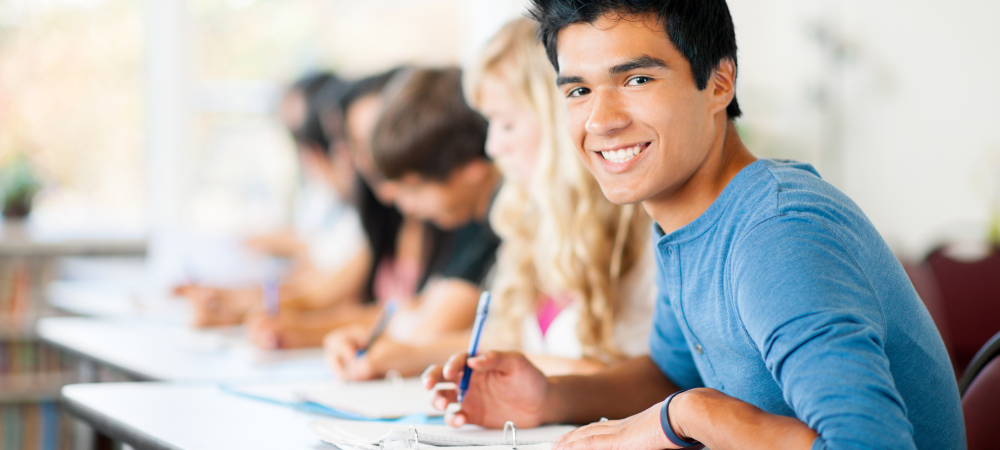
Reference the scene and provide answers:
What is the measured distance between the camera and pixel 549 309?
5.50 ft

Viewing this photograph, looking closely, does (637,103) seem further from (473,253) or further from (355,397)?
(473,253)

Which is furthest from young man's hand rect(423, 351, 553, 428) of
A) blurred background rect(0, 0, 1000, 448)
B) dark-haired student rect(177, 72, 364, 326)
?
blurred background rect(0, 0, 1000, 448)

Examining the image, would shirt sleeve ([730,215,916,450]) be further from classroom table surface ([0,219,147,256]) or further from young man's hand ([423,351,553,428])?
classroom table surface ([0,219,147,256])

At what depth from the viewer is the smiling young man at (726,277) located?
0.66 m

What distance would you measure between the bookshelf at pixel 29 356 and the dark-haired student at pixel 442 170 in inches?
84.3

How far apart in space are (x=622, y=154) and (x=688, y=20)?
159mm

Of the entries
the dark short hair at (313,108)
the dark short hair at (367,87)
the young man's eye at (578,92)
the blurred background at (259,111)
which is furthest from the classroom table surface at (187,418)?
the blurred background at (259,111)

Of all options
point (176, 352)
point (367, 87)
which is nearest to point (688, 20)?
point (176, 352)

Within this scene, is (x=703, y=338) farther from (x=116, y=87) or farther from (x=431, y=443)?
(x=116, y=87)

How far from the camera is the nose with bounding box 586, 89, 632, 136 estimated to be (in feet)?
2.91

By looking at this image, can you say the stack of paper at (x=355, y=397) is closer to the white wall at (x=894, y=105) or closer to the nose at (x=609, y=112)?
the nose at (x=609, y=112)

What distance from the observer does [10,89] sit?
410 cm

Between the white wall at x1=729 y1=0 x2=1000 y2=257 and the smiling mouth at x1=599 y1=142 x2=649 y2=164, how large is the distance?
2.54 metres

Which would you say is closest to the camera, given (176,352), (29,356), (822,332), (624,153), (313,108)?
(822,332)
